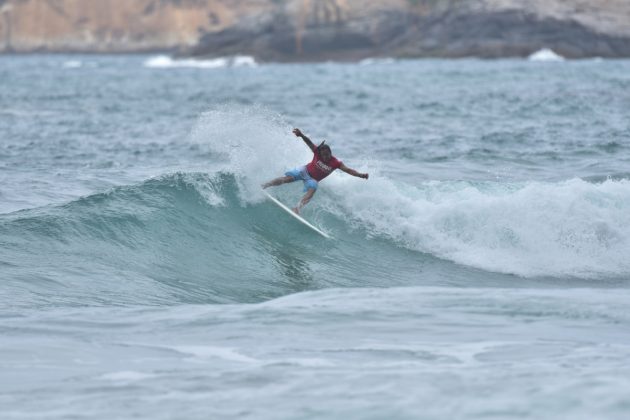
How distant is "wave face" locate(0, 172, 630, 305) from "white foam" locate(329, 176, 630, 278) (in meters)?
0.02

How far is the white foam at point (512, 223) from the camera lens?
43.7 ft

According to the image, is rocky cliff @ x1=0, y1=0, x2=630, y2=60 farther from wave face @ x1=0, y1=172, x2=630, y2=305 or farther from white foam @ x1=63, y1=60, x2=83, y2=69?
wave face @ x1=0, y1=172, x2=630, y2=305

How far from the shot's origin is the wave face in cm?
1242

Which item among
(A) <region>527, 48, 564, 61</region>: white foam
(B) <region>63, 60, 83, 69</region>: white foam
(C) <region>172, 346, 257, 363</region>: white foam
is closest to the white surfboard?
(C) <region>172, 346, 257, 363</region>: white foam

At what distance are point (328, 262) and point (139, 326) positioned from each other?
15.6 ft

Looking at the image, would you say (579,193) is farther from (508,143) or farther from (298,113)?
(298,113)

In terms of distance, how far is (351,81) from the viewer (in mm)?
53625

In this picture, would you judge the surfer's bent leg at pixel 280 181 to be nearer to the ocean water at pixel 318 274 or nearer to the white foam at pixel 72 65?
the ocean water at pixel 318 274

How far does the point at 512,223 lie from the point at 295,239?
9.68 feet

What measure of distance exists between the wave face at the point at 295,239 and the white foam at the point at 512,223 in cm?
2

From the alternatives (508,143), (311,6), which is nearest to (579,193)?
(508,143)

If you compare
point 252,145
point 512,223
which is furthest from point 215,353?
point 252,145

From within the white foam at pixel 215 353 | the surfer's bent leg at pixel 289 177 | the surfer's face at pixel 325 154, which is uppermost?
the surfer's face at pixel 325 154

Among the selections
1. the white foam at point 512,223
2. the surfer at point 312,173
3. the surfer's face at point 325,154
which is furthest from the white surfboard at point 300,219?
the surfer's face at point 325,154
